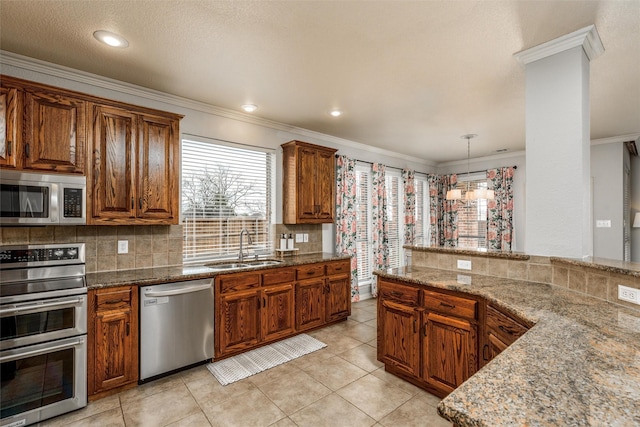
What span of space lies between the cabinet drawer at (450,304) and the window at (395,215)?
11.6 feet

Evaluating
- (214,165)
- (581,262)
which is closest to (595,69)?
(581,262)

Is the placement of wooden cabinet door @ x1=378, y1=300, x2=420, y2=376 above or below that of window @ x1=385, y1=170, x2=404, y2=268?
below

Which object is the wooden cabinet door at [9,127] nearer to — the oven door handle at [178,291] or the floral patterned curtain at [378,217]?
the oven door handle at [178,291]

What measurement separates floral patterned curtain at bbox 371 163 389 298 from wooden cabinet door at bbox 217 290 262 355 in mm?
2812

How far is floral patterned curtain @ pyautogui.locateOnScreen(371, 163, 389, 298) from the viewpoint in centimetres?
556

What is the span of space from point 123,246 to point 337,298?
8.27 ft

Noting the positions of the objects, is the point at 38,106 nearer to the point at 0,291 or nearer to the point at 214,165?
the point at 0,291

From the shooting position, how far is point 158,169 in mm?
2975

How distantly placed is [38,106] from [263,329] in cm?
275

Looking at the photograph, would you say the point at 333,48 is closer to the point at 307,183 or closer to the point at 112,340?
the point at 307,183

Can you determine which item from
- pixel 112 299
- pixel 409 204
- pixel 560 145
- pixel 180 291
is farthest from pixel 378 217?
pixel 112 299

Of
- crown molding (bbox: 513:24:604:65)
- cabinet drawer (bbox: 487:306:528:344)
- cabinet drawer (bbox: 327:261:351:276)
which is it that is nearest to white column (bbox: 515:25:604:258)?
crown molding (bbox: 513:24:604:65)

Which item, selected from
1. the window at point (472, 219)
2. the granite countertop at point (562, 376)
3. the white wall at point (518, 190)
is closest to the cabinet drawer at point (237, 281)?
the granite countertop at point (562, 376)

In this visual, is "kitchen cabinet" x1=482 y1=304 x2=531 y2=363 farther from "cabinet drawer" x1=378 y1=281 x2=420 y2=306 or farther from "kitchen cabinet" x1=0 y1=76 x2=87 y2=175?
"kitchen cabinet" x1=0 y1=76 x2=87 y2=175
